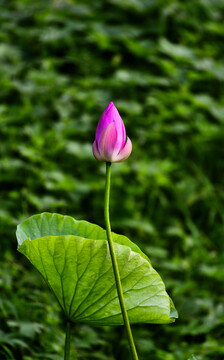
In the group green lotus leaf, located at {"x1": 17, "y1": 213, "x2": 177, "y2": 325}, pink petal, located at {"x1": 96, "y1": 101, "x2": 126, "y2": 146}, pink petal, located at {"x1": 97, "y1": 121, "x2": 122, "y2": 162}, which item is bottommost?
green lotus leaf, located at {"x1": 17, "y1": 213, "x2": 177, "y2": 325}

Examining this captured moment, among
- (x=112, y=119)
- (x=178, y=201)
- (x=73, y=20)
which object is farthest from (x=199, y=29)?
(x=112, y=119)

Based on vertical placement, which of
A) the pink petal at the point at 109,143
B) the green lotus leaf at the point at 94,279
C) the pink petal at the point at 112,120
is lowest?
the green lotus leaf at the point at 94,279

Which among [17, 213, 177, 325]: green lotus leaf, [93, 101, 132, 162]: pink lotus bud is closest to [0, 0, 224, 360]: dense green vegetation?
[17, 213, 177, 325]: green lotus leaf

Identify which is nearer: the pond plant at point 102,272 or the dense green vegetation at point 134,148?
the pond plant at point 102,272

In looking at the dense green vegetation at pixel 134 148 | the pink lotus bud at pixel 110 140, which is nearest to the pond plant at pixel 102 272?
the pink lotus bud at pixel 110 140

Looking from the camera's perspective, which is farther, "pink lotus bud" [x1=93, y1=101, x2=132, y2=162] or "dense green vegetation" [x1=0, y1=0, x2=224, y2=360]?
"dense green vegetation" [x1=0, y1=0, x2=224, y2=360]

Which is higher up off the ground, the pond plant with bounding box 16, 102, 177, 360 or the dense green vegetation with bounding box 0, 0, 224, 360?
the dense green vegetation with bounding box 0, 0, 224, 360

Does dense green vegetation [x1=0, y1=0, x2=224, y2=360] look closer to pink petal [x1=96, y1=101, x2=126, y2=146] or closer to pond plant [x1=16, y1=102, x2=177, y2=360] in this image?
pond plant [x1=16, y1=102, x2=177, y2=360]

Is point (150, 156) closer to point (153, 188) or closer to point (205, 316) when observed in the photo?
point (153, 188)

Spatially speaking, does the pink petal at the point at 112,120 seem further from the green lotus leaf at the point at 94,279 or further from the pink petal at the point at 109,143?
the green lotus leaf at the point at 94,279
